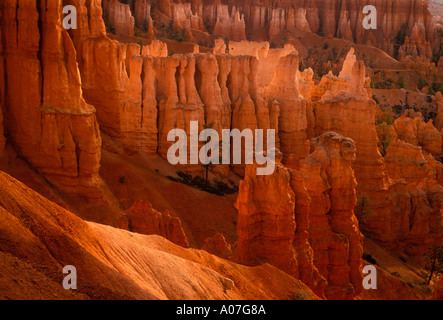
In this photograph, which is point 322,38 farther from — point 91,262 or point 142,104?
point 91,262

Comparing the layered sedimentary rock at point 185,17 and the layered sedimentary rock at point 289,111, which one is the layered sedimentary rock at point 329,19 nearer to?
the layered sedimentary rock at point 185,17

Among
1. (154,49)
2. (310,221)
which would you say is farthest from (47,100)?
(154,49)

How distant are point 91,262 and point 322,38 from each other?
83.7 metres

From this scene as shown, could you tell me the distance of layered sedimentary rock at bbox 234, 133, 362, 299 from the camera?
1627cm

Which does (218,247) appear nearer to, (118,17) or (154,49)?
(154,49)

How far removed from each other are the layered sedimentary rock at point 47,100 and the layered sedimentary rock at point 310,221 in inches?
333

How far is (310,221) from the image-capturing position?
773 inches

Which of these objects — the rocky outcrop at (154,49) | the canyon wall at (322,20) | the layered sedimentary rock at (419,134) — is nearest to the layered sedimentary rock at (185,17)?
the canyon wall at (322,20)

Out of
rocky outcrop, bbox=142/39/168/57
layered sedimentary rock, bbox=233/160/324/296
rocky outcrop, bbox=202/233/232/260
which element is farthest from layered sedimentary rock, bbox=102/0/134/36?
layered sedimentary rock, bbox=233/160/324/296

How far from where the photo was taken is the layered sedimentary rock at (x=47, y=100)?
21391 mm

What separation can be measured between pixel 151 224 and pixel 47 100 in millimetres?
6559

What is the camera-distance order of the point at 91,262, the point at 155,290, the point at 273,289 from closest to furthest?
the point at 91,262, the point at 155,290, the point at 273,289
